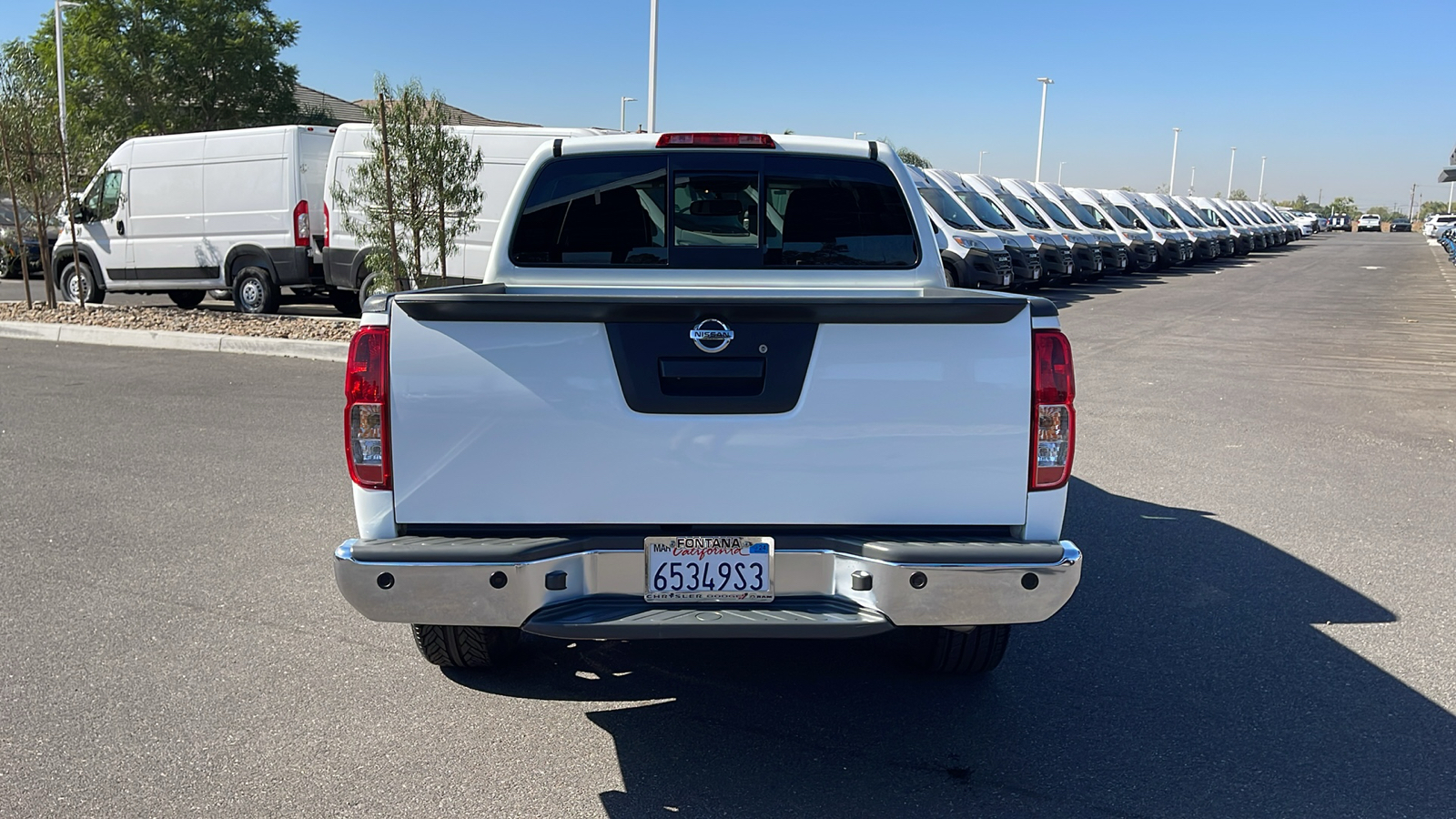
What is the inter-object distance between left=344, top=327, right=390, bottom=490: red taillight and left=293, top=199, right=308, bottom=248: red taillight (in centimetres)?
1310

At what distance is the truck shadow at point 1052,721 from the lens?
3.35 meters

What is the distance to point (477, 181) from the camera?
14.2m

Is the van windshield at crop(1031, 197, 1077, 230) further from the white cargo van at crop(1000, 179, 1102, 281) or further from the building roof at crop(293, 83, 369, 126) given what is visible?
the building roof at crop(293, 83, 369, 126)

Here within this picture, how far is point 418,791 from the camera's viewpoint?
11.0 ft

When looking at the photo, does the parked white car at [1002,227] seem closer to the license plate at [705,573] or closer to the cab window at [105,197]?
the cab window at [105,197]

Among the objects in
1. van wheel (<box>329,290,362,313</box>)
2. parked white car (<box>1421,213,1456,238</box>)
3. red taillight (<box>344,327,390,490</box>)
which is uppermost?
parked white car (<box>1421,213,1456,238</box>)

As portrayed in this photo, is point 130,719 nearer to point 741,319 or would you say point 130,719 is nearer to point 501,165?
point 741,319

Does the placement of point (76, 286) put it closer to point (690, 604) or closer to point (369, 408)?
point (369, 408)

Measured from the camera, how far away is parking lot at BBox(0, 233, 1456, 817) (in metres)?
3.38

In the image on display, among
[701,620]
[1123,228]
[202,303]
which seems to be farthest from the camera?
[1123,228]

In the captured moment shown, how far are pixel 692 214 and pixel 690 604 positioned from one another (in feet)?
6.11

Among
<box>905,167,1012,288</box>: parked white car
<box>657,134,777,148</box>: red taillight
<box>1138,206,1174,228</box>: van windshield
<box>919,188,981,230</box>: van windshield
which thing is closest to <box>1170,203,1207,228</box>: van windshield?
<box>1138,206,1174,228</box>: van windshield

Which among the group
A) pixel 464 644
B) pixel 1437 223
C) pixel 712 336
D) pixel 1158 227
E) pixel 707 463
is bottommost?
pixel 464 644

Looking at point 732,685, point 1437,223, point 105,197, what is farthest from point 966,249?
point 1437,223
